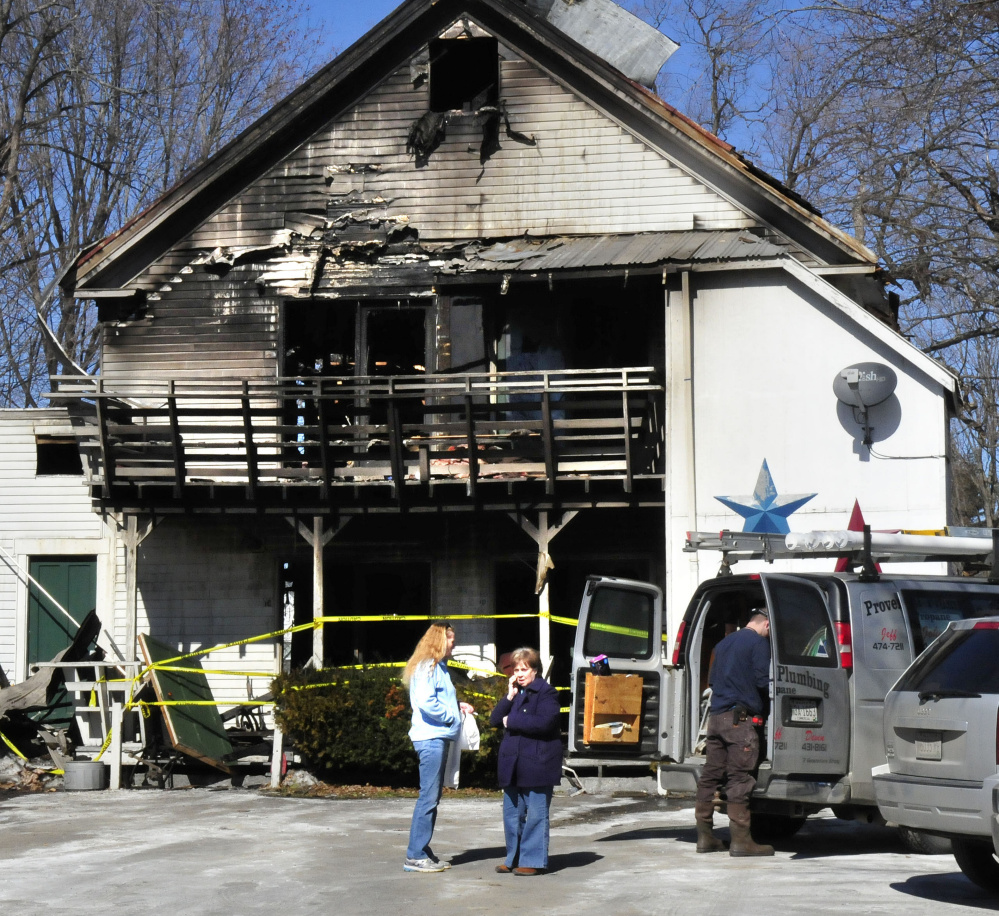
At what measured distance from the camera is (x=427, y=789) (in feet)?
29.8

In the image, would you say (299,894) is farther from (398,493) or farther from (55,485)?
(55,485)

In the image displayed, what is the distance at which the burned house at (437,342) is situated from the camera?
16.6 m

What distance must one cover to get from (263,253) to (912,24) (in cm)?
841

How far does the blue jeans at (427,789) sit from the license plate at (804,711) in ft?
7.67

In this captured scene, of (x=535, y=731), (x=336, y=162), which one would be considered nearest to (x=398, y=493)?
(x=336, y=162)

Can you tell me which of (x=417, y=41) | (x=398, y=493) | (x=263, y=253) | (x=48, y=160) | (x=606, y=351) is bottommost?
(x=398, y=493)

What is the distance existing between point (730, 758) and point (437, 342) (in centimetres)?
948

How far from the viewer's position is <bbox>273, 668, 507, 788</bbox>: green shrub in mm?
14727

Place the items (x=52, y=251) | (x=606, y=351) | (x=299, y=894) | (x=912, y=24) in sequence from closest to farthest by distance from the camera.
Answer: (x=299, y=894)
(x=912, y=24)
(x=606, y=351)
(x=52, y=251)

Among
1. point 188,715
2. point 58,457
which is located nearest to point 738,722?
point 188,715

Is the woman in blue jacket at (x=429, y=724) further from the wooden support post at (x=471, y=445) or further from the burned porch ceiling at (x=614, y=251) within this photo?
the burned porch ceiling at (x=614, y=251)

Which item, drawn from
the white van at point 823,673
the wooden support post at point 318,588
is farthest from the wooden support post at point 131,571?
the white van at point 823,673

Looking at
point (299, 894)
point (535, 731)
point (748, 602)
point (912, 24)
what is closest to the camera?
point (299, 894)

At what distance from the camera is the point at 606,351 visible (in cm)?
1817
